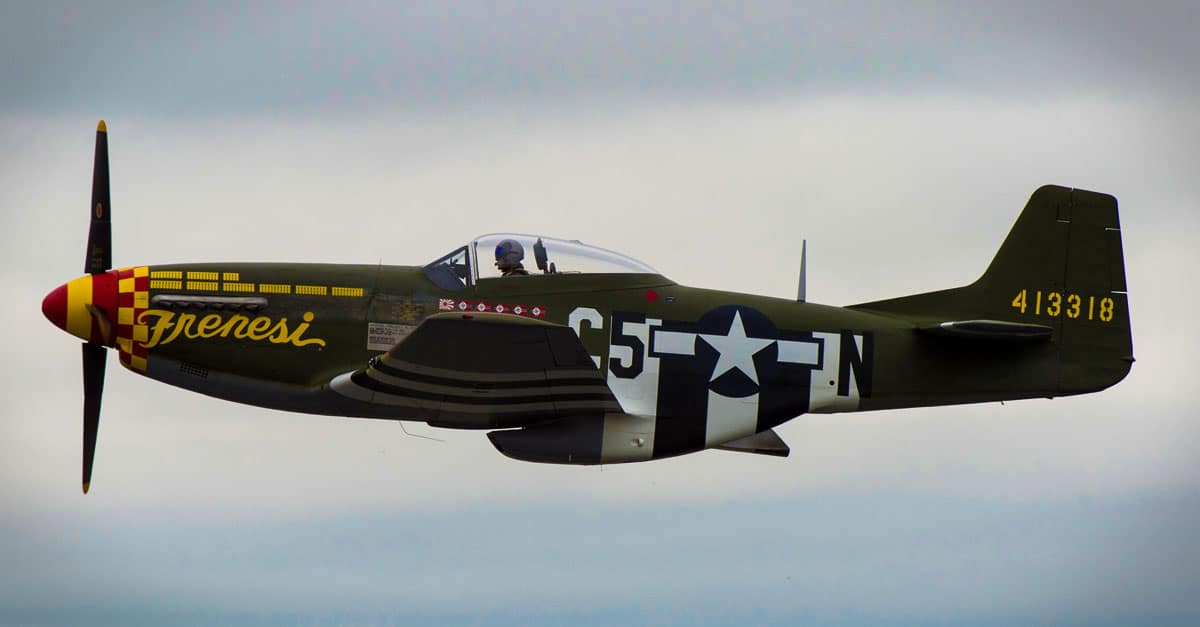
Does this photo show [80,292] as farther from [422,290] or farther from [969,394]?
[969,394]

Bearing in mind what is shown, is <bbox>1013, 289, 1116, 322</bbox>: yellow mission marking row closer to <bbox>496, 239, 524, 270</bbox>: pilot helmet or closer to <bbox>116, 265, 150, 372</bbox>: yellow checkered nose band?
<bbox>496, 239, 524, 270</bbox>: pilot helmet

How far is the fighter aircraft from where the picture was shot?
549 inches

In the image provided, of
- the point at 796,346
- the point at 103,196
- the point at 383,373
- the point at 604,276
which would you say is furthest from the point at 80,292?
the point at 796,346

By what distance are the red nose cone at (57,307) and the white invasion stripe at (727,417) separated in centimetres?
603

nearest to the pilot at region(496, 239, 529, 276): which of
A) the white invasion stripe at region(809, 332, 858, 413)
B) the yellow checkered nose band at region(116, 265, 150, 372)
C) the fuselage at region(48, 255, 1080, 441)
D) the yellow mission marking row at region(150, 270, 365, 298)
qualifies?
the fuselage at region(48, 255, 1080, 441)

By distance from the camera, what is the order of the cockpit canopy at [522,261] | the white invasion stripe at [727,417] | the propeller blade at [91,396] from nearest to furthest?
the cockpit canopy at [522,261] → the white invasion stripe at [727,417] → the propeller blade at [91,396]

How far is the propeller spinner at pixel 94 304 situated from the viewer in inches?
548

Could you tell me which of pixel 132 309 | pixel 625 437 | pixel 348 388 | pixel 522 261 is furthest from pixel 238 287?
pixel 625 437

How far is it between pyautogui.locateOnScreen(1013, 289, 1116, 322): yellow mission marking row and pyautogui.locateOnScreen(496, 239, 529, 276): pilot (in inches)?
203

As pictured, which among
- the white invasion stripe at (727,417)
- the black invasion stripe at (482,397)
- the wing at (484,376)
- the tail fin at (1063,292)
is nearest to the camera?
the wing at (484,376)

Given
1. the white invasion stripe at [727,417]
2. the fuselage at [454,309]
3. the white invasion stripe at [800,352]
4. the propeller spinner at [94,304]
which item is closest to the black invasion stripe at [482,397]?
the fuselage at [454,309]

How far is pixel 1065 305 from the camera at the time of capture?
15.3 m

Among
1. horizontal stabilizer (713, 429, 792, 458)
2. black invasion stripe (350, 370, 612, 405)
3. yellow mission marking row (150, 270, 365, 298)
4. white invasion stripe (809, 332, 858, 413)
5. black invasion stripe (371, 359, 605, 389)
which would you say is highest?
yellow mission marking row (150, 270, 365, 298)

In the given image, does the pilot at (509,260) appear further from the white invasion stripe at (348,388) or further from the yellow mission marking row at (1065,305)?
the yellow mission marking row at (1065,305)
